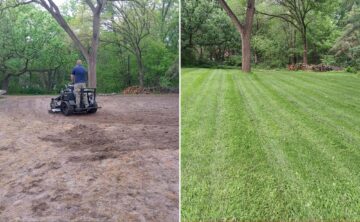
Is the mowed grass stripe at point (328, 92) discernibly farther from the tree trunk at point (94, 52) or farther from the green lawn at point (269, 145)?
the tree trunk at point (94, 52)

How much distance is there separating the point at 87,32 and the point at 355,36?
5.80ft

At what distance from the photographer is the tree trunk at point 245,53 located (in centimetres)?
159

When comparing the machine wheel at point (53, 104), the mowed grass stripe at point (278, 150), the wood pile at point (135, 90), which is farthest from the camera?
the machine wheel at point (53, 104)

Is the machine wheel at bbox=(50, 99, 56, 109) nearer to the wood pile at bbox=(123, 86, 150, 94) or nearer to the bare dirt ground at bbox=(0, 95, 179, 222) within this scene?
the bare dirt ground at bbox=(0, 95, 179, 222)

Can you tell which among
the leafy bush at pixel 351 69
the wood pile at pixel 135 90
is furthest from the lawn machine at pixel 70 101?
the leafy bush at pixel 351 69

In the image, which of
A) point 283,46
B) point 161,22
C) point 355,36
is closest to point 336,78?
point 355,36

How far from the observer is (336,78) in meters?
1.64

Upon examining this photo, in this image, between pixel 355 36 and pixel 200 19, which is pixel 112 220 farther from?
pixel 355 36

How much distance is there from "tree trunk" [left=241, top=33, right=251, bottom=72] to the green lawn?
4 centimetres

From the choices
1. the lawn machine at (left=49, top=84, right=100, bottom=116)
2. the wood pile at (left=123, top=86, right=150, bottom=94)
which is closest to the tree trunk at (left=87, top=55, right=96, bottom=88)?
the lawn machine at (left=49, top=84, right=100, bottom=116)

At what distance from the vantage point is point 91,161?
1994 mm

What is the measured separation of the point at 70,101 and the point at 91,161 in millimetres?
841

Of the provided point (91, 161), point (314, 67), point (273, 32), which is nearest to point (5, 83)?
point (91, 161)

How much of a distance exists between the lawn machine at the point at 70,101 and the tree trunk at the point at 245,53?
133 centimetres
